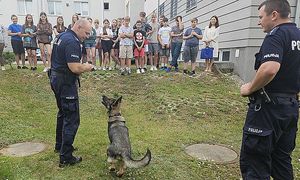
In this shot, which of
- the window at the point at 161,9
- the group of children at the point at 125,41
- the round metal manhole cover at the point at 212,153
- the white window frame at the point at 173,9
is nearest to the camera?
the round metal manhole cover at the point at 212,153

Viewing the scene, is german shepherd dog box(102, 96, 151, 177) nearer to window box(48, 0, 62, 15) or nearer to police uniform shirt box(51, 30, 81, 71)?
police uniform shirt box(51, 30, 81, 71)

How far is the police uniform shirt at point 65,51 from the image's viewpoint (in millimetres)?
3836

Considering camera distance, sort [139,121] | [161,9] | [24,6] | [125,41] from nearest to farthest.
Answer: [139,121]
[125,41]
[161,9]
[24,6]

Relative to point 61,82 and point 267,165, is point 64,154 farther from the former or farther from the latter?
point 267,165

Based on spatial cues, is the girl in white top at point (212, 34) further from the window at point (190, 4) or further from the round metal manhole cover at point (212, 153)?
the round metal manhole cover at point (212, 153)

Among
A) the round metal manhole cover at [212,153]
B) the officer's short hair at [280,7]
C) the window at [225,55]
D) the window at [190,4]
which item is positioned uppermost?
the window at [190,4]

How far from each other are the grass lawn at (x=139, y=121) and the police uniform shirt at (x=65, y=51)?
4.99 ft

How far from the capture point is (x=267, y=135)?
8.95 ft

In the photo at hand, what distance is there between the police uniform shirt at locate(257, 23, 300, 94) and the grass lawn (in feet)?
5.96

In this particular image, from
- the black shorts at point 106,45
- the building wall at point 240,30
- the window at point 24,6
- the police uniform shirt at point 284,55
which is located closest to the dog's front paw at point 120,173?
the police uniform shirt at point 284,55

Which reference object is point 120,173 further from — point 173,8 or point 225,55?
point 173,8

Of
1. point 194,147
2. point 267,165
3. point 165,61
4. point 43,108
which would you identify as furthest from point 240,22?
point 267,165

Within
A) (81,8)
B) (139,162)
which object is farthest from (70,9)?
(139,162)

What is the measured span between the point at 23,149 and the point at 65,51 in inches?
81.3
